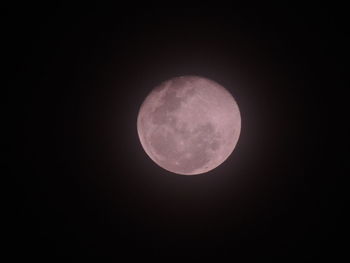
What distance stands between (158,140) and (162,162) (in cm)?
28

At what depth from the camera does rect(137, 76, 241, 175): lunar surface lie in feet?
9.43

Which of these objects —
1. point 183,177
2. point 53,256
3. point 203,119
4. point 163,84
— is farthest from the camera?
point 53,256

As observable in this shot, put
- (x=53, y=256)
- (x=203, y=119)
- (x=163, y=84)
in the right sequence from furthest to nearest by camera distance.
→ (x=53, y=256) → (x=163, y=84) → (x=203, y=119)

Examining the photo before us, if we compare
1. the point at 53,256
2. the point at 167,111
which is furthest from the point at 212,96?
the point at 53,256

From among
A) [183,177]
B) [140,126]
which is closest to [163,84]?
[140,126]

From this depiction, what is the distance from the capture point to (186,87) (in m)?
2.99

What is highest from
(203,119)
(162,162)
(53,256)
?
(203,119)

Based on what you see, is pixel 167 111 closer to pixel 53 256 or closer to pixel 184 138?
pixel 184 138

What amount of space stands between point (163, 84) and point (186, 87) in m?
0.26

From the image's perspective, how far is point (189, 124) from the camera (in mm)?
2854

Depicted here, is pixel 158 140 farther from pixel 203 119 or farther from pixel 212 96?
pixel 212 96

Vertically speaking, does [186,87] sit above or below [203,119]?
above

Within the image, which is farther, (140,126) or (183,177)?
(183,177)

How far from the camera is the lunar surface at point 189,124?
9.43 ft
